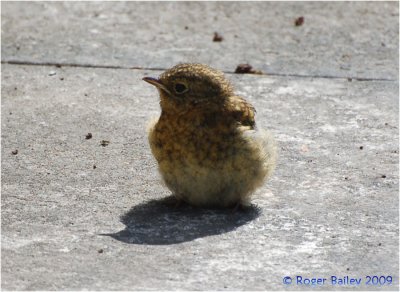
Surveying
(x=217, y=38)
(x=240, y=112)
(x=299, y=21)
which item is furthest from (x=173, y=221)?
(x=299, y=21)

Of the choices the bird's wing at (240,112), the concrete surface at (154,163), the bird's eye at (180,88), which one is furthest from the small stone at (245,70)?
the bird's eye at (180,88)

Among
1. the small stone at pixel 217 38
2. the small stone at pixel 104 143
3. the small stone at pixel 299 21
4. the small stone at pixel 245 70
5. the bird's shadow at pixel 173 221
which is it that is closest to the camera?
the bird's shadow at pixel 173 221

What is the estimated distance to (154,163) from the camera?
7.33 metres

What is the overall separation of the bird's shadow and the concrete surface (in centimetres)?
1

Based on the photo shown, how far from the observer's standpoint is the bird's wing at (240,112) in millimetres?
6387

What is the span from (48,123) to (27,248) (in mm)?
2328

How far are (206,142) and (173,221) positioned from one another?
525 mm

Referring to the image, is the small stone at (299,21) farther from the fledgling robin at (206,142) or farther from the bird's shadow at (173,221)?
the bird's shadow at (173,221)

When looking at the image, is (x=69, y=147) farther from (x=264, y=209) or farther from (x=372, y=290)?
(x=372, y=290)

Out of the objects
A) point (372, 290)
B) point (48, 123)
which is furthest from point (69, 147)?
point (372, 290)

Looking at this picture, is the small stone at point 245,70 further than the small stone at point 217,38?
No

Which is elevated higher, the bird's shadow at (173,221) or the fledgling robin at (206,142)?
the fledgling robin at (206,142)

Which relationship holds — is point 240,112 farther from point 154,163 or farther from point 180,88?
point 154,163

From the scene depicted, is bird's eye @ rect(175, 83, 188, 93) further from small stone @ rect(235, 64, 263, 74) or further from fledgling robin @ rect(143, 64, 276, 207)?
small stone @ rect(235, 64, 263, 74)
